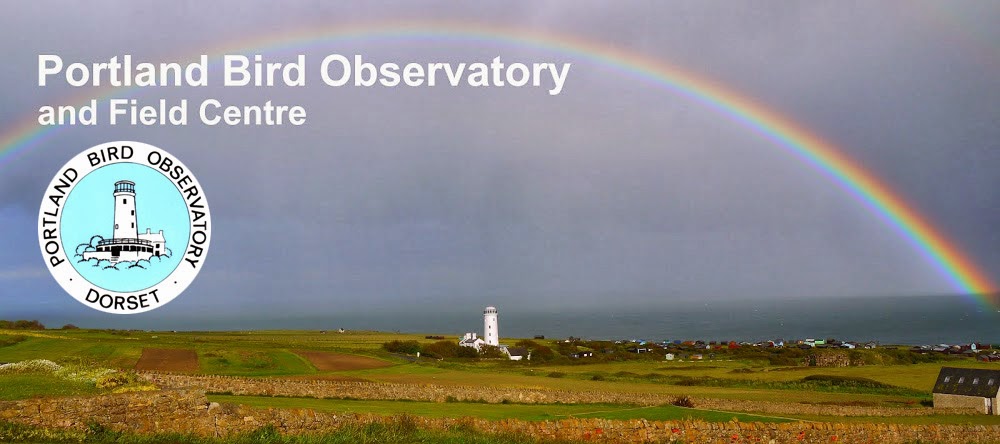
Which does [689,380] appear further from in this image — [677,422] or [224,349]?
[677,422]

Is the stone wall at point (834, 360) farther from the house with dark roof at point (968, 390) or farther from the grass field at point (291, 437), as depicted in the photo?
the grass field at point (291, 437)

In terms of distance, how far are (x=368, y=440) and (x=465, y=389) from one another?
22680 mm

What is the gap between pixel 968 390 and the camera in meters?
48.2

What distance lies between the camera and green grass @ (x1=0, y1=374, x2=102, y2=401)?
Answer: 2244 centimetres

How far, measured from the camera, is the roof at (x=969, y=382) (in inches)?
1855

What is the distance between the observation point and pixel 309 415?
17797mm

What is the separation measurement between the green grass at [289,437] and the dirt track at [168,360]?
31.6 meters

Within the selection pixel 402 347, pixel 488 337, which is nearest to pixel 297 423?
pixel 402 347

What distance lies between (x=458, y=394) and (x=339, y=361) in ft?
84.2

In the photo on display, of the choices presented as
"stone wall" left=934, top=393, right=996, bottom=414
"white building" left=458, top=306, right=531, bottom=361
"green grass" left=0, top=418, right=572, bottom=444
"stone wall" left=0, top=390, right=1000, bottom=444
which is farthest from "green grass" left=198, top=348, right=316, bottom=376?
"white building" left=458, top=306, right=531, bottom=361

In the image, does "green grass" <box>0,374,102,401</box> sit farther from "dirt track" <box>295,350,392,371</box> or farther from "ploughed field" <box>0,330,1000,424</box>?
"dirt track" <box>295,350,392,371</box>

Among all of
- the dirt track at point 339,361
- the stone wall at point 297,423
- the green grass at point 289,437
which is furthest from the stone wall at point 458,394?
the dirt track at point 339,361

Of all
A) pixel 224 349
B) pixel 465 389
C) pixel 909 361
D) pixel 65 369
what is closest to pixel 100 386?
pixel 65 369

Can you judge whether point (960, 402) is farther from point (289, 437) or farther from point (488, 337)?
point (488, 337)
